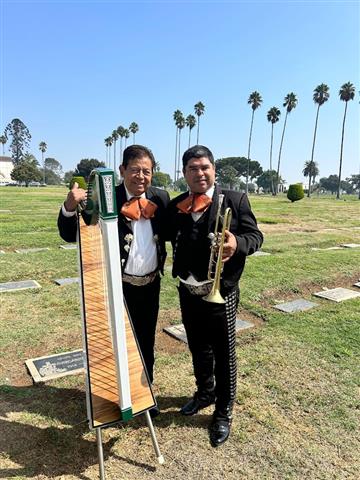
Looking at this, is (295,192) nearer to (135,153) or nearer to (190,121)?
(135,153)

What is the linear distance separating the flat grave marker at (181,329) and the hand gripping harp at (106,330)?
212cm

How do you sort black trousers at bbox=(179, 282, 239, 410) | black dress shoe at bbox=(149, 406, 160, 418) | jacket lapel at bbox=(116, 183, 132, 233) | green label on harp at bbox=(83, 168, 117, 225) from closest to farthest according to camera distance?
green label on harp at bbox=(83, 168, 117, 225), jacket lapel at bbox=(116, 183, 132, 233), black trousers at bbox=(179, 282, 239, 410), black dress shoe at bbox=(149, 406, 160, 418)

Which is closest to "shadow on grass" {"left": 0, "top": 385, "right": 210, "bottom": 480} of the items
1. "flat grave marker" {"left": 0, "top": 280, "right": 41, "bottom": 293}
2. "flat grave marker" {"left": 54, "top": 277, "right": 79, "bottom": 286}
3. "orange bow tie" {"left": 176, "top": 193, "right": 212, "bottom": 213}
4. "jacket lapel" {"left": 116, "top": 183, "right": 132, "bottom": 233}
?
"jacket lapel" {"left": 116, "top": 183, "right": 132, "bottom": 233}

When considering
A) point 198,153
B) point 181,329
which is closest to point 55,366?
point 181,329

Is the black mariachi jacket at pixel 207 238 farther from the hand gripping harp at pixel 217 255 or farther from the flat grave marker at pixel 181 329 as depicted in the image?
the flat grave marker at pixel 181 329

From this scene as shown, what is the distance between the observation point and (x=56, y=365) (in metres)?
4.23

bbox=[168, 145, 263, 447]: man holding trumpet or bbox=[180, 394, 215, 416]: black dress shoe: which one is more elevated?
bbox=[168, 145, 263, 447]: man holding trumpet

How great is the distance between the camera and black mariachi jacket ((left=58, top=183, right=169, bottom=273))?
120 inches

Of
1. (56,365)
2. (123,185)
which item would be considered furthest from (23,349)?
(123,185)

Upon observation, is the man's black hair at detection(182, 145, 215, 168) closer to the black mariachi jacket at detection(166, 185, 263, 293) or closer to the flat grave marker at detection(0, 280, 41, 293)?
the black mariachi jacket at detection(166, 185, 263, 293)

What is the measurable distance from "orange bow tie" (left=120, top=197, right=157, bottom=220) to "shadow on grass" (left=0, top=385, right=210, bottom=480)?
1799mm

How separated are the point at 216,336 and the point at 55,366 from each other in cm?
200

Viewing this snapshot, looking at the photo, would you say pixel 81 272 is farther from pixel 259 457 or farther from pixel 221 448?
pixel 259 457

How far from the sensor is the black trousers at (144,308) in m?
3.24
